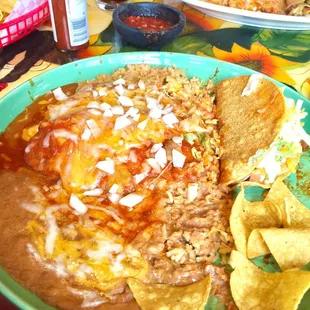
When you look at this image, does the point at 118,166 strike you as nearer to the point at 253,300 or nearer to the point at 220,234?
the point at 220,234

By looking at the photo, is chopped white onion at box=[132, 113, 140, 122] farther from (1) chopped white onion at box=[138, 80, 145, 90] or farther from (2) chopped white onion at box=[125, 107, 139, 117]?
(1) chopped white onion at box=[138, 80, 145, 90]

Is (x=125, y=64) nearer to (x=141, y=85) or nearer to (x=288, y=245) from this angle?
(x=141, y=85)

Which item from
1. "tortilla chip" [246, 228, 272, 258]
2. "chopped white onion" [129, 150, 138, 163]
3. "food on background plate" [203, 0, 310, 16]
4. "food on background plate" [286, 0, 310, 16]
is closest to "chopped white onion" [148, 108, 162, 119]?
"chopped white onion" [129, 150, 138, 163]

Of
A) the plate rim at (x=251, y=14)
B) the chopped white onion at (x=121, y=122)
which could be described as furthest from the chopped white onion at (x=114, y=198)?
the plate rim at (x=251, y=14)

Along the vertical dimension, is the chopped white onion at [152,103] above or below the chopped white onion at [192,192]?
above

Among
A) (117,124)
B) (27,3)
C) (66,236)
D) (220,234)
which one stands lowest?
(220,234)

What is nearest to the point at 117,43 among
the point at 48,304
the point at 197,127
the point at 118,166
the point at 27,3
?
the point at 27,3

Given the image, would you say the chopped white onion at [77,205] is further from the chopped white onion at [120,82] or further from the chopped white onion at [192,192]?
the chopped white onion at [120,82]
